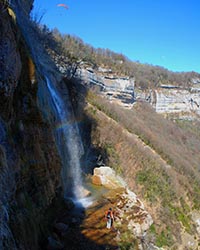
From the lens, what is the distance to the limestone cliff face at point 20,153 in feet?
18.6

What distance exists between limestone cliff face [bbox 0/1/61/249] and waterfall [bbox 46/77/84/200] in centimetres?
402

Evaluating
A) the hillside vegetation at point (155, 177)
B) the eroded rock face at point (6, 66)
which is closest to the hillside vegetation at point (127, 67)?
the hillside vegetation at point (155, 177)

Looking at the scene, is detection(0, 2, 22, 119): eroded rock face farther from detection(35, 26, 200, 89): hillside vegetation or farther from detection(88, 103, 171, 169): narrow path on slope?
detection(35, 26, 200, 89): hillside vegetation

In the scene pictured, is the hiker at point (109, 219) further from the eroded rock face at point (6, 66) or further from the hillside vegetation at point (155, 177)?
the eroded rock face at point (6, 66)

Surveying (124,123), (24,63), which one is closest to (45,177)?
(24,63)

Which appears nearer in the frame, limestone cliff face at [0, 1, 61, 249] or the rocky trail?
limestone cliff face at [0, 1, 61, 249]

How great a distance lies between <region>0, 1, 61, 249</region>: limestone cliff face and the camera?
566 centimetres

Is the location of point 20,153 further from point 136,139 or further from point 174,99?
point 174,99

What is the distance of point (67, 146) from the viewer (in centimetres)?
1486

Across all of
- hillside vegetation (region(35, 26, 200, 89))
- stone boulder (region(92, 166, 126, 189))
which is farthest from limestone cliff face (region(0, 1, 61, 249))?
hillside vegetation (region(35, 26, 200, 89))

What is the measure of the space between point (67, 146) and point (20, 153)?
790 cm

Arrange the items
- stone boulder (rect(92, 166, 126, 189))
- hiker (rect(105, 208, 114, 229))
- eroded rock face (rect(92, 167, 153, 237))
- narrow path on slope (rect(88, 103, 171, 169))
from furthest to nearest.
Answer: narrow path on slope (rect(88, 103, 171, 169)), stone boulder (rect(92, 166, 126, 189)), eroded rock face (rect(92, 167, 153, 237)), hiker (rect(105, 208, 114, 229))

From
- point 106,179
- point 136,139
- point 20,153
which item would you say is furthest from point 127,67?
point 20,153

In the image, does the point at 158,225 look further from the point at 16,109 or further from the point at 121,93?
the point at 121,93
